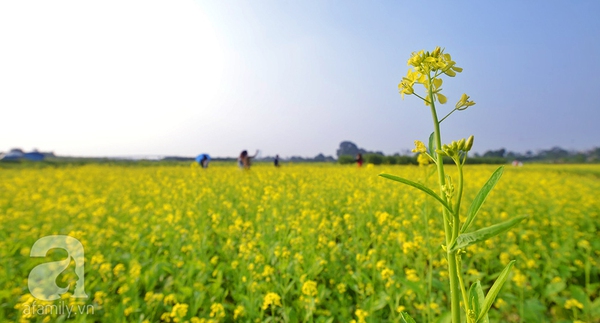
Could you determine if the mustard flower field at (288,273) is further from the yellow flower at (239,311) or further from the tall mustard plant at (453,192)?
the tall mustard plant at (453,192)

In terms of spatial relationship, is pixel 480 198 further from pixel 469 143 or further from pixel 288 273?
pixel 288 273

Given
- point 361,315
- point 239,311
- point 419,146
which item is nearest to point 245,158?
point 239,311

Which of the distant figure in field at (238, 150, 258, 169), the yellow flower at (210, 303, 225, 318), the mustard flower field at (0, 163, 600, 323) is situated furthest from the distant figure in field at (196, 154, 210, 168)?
the yellow flower at (210, 303, 225, 318)

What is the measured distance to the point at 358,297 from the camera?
94.6 inches

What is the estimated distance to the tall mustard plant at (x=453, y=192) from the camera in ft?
1.68

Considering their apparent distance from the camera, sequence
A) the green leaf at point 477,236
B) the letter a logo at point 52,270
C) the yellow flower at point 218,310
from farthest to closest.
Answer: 1. the letter a logo at point 52,270
2. the yellow flower at point 218,310
3. the green leaf at point 477,236

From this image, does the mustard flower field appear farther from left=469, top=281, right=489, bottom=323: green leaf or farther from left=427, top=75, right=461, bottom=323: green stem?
left=427, top=75, right=461, bottom=323: green stem

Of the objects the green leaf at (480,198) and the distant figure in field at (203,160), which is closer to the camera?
the green leaf at (480,198)

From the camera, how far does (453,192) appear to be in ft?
1.86

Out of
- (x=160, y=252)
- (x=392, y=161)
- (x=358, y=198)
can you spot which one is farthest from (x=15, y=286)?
(x=392, y=161)

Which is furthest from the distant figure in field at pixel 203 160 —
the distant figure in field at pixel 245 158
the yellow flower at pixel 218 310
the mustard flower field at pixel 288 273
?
the yellow flower at pixel 218 310

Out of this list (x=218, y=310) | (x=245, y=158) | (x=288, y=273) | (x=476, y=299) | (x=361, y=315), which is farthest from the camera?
(x=245, y=158)

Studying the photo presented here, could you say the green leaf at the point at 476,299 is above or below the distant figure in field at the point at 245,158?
below

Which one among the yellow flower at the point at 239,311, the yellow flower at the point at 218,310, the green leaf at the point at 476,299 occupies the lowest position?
the yellow flower at the point at 239,311
